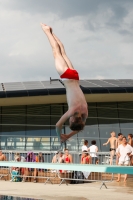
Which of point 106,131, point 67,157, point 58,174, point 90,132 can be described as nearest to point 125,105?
point 106,131

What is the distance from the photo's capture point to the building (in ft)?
90.0

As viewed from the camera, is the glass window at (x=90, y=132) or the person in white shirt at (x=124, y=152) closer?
the person in white shirt at (x=124, y=152)

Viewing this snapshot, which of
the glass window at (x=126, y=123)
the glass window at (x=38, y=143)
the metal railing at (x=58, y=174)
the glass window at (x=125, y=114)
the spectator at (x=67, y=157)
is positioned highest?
the glass window at (x=125, y=114)

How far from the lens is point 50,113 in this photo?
29531 mm

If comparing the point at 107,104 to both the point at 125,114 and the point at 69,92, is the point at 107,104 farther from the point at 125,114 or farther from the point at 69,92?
the point at 69,92

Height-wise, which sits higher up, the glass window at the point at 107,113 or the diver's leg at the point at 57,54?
the glass window at the point at 107,113

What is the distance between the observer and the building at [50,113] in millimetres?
27438

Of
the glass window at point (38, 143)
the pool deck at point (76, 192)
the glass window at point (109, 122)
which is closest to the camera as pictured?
the pool deck at point (76, 192)

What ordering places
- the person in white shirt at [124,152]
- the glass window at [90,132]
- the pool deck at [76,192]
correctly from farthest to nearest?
the glass window at [90,132]
the person in white shirt at [124,152]
the pool deck at [76,192]

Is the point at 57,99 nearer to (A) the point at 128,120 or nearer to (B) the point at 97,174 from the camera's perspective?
(A) the point at 128,120

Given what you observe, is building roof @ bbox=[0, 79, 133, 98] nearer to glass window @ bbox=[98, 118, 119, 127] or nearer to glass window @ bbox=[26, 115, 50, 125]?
→ glass window @ bbox=[26, 115, 50, 125]

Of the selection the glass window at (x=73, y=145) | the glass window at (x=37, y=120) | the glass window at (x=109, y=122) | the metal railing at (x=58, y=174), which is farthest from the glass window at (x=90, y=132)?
the metal railing at (x=58, y=174)

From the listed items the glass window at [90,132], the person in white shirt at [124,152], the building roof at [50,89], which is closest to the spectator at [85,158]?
the person in white shirt at [124,152]

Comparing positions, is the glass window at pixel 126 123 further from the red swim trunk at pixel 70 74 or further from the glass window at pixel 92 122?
the red swim trunk at pixel 70 74
